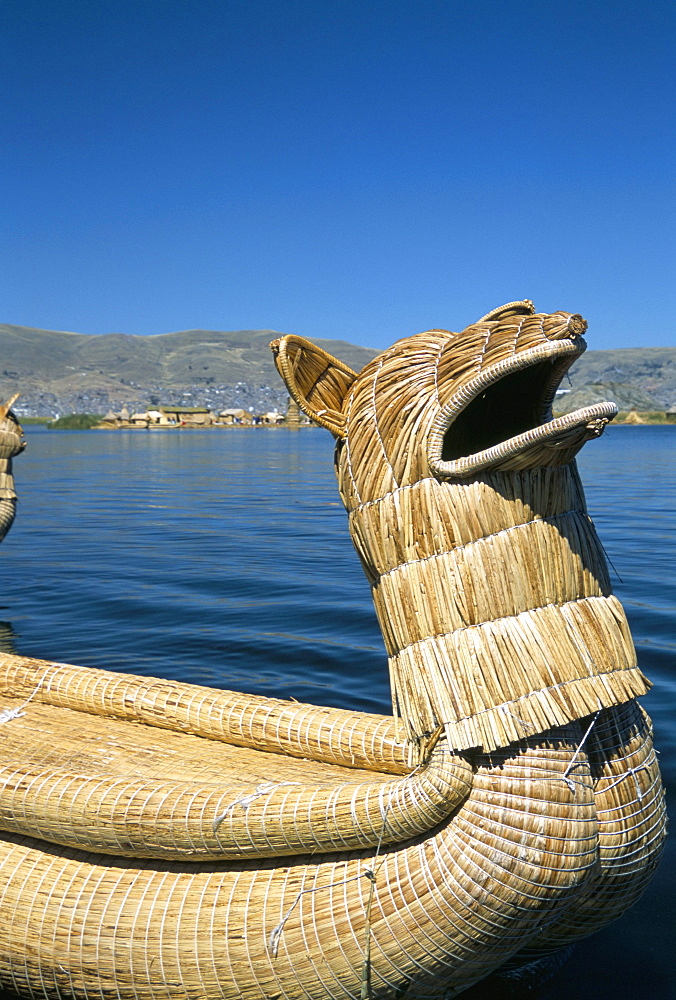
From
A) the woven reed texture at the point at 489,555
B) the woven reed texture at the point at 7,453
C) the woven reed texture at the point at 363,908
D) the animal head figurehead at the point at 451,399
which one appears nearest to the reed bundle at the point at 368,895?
the woven reed texture at the point at 363,908

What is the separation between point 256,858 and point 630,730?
1214 millimetres

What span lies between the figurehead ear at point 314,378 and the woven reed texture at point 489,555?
Result: 246 millimetres

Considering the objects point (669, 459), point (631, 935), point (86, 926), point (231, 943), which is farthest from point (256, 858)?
point (669, 459)

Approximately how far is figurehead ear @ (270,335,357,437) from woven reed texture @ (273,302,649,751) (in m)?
0.25

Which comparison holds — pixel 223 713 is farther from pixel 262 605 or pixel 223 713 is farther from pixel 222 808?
pixel 262 605

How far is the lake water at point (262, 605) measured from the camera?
419 centimetres

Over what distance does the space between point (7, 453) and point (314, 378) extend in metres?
7.16

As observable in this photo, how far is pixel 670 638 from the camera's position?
8586 mm

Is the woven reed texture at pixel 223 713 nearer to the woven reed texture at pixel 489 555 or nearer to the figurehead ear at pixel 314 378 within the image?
the woven reed texture at pixel 489 555

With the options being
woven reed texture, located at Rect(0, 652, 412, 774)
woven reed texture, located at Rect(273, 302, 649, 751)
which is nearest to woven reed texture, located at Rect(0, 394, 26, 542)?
woven reed texture, located at Rect(0, 652, 412, 774)

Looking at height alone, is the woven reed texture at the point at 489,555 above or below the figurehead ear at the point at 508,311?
below

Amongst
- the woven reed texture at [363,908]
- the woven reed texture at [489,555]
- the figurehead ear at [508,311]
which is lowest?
the woven reed texture at [363,908]

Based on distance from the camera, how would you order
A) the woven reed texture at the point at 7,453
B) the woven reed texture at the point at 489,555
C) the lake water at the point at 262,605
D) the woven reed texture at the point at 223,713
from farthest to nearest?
1. the woven reed texture at the point at 7,453
2. the lake water at the point at 262,605
3. the woven reed texture at the point at 223,713
4. the woven reed texture at the point at 489,555

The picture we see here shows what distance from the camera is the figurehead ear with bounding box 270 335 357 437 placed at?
9.94 feet
